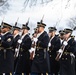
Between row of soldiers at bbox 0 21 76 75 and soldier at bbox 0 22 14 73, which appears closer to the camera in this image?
soldier at bbox 0 22 14 73

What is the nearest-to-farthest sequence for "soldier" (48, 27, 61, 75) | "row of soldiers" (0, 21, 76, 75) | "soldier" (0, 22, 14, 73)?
"soldier" (0, 22, 14, 73)
"row of soldiers" (0, 21, 76, 75)
"soldier" (48, 27, 61, 75)

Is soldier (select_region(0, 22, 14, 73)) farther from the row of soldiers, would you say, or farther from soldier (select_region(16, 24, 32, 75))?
soldier (select_region(16, 24, 32, 75))

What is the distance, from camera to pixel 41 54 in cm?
1135

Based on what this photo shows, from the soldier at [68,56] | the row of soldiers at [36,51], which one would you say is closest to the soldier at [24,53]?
the row of soldiers at [36,51]

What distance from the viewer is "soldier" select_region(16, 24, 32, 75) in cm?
1154

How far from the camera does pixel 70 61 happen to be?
1173cm

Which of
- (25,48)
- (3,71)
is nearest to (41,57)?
(25,48)

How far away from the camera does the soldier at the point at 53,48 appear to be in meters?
12.1

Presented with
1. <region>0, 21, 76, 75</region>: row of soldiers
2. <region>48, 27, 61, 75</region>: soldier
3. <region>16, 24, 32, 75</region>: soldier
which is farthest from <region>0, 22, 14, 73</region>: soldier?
<region>48, 27, 61, 75</region>: soldier

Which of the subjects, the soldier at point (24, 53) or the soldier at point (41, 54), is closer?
the soldier at point (41, 54)

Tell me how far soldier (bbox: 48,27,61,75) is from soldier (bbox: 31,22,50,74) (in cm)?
75

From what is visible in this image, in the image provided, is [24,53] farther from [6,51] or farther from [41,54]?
[6,51]

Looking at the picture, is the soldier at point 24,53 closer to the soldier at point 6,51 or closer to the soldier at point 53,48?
the soldier at point 6,51

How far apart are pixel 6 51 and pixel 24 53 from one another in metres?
1.03
